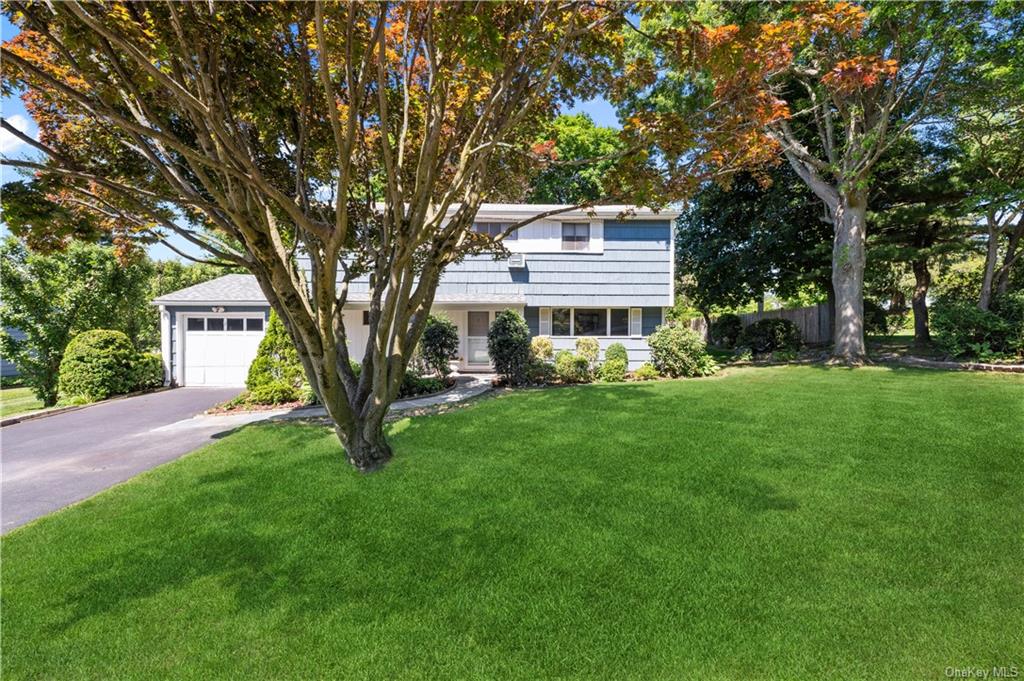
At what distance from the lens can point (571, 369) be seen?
38.6 ft

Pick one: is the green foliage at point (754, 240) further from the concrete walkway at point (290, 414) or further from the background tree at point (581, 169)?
the concrete walkway at point (290, 414)

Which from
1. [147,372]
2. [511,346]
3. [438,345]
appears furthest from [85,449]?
[511,346]

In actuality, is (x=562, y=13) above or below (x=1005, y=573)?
above

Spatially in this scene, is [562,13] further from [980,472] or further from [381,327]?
[980,472]

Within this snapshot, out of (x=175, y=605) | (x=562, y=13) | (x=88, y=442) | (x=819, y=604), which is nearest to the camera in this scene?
(x=819, y=604)

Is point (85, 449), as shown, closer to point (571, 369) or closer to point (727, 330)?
point (571, 369)

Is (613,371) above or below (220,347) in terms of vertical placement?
below

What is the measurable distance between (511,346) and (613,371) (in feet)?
10.2

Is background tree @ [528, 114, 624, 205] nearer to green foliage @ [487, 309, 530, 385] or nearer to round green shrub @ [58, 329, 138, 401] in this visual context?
green foliage @ [487, 309, 530, 385]

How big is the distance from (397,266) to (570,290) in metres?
9.54

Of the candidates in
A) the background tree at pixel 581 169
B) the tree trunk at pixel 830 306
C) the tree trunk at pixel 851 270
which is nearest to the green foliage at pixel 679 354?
the tree trunk at pixel 851 270

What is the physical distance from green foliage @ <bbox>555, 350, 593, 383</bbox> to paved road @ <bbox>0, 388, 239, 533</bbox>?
779 cm

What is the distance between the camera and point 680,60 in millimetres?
4926

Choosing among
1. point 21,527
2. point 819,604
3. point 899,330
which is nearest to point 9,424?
point 21,527
